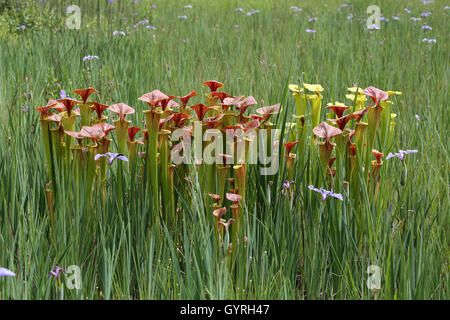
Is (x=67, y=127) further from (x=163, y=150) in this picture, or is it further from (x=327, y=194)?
(x=327, y=194)

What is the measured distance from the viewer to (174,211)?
1431 mm

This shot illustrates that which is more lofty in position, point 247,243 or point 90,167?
point 90,167

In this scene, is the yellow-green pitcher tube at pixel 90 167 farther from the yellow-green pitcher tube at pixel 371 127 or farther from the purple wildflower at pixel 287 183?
the yellow-green pitcher tube at pixel 371 127

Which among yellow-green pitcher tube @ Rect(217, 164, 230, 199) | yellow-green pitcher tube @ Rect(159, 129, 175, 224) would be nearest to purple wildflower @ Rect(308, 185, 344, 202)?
yellow-green pitcher tube @ Rect(217, 164, 230, 199)

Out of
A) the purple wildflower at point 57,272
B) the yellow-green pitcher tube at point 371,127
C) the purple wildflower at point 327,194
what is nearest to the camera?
the purple wildflower at point 57,272

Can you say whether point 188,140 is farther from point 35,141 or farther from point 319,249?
point 35,141

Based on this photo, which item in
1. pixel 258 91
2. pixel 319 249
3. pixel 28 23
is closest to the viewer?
pixel 319 249

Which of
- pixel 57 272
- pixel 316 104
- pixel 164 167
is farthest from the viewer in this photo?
pixel 316 104

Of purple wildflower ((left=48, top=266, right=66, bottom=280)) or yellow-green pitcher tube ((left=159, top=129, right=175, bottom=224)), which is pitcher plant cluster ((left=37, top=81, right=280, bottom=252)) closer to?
yellow-green pitcher tube ((left=159, top=129, right=175, bottom=224))

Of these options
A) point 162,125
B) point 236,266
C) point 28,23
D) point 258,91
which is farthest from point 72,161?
point 28,23

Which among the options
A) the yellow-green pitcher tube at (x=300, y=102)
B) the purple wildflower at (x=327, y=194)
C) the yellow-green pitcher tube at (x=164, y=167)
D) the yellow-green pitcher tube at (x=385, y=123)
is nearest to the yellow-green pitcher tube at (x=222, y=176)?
the yellow-green pitcher tube at (x=164, y=167)

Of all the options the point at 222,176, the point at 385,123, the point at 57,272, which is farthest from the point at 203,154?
the point at 385,123
